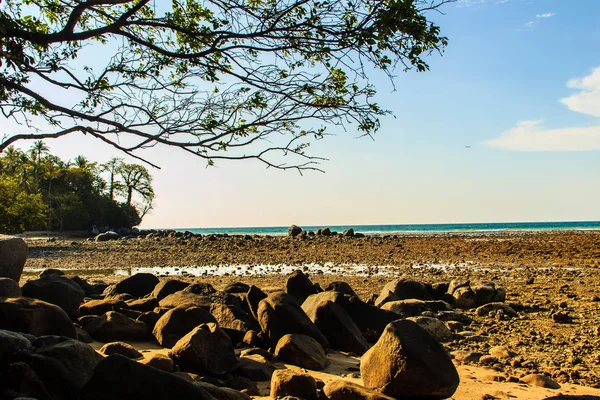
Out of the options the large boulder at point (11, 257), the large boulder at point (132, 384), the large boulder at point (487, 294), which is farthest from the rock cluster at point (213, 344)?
the large boulder at point (11, 257)

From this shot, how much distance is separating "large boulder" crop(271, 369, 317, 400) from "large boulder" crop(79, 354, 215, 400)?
106cm

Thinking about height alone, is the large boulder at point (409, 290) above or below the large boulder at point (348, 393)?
above

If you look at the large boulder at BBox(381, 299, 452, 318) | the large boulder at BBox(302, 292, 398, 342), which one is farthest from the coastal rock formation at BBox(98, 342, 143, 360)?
the large boulder at BBox(381, 299, 452, 318)

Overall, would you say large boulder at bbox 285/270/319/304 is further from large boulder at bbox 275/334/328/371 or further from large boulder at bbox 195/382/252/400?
large boulder at bbox 195/382/252/400

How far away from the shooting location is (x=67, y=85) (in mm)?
6414

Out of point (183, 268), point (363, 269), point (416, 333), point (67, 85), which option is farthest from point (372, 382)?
point (183, 268)

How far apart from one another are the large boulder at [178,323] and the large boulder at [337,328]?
4.76ft

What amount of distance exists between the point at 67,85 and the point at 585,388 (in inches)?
264

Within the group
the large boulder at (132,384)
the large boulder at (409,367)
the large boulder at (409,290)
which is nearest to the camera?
the large boulder at (132,384)

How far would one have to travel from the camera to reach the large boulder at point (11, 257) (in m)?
9.36

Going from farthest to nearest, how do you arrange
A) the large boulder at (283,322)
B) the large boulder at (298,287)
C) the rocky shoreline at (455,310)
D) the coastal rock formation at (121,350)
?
1. the large boulder at (298,287)
2. the large boulder at (283,322)
3. the rocky shoreline at (455,310)
4. the coastal rock formation at (121,350)

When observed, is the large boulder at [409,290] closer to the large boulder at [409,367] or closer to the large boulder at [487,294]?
the large boulder at [487,294]

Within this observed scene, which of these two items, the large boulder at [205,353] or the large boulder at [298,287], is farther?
the large boulder at [298,287]

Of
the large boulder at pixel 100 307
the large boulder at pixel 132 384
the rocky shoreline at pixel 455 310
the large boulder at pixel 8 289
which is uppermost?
the large boulder at pixel 8 289
